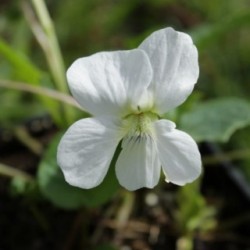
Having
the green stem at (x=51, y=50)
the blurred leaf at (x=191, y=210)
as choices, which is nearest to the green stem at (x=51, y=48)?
the green stem at (x=51, y=50)

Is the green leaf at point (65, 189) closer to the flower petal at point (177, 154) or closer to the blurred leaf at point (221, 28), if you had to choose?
the flower petal at point (177, 154)

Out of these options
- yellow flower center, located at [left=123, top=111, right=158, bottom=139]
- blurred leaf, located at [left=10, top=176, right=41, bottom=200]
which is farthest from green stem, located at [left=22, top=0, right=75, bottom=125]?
yellow flower center, located at [left=123, top=111, right=158, bottom=139]

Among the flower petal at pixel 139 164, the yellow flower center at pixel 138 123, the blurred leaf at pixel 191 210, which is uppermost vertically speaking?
the yellow flower center at pixel 138 123

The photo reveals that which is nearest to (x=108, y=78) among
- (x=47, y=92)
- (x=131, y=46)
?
(x=47, y=92)

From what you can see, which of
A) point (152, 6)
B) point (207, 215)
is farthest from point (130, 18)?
point (207, 215)

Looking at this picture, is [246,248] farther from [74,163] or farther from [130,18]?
[130,18]

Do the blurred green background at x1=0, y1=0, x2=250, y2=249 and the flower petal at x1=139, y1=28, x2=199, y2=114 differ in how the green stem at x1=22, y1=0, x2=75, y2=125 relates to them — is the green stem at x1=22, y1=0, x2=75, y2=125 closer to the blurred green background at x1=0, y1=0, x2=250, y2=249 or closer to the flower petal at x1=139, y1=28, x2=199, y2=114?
the blurred green background at x1=0, y1=0, x2=250, y2=249
